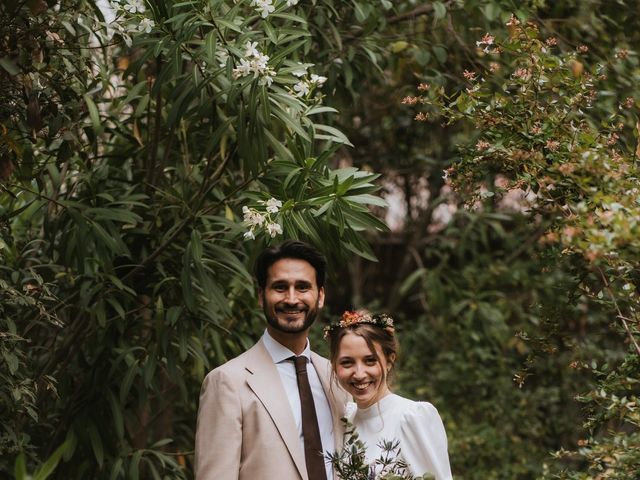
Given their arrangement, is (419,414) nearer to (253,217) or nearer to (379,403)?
(379,403)

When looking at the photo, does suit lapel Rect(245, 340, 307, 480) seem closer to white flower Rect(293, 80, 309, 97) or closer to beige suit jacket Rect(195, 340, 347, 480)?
beige suit jacket Rect(195, 340, 347, 480)

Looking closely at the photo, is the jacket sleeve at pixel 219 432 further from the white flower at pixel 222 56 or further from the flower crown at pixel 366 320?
the white flower at pixel 222 56

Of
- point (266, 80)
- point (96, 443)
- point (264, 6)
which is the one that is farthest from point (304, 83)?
point (96, 443)

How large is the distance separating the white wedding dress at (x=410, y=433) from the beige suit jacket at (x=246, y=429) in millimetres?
126

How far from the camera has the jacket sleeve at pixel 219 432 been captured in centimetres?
295

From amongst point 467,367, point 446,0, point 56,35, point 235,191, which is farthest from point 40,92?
point 467,367

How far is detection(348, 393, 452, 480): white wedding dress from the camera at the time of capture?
9.74 ft

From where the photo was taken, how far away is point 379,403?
3121 millimetres

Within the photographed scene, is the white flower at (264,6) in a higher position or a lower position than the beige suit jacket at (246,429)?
higher

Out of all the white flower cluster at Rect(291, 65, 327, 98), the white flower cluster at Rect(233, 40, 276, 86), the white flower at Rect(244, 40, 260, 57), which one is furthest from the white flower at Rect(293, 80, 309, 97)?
the white flower at Rect(244, 40, 260, 57)

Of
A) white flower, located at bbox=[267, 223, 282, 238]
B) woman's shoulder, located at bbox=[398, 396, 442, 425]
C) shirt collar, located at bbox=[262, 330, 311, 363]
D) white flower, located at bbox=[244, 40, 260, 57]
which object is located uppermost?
white flower, located at bbox=[244, 40, 260, 57]

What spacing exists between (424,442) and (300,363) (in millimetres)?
500

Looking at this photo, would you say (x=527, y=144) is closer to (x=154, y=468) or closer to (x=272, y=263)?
(x=272, y=263)

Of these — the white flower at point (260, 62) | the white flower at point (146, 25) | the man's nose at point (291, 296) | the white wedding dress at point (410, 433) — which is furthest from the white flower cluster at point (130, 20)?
the white wedding dress at point (410, 433)
